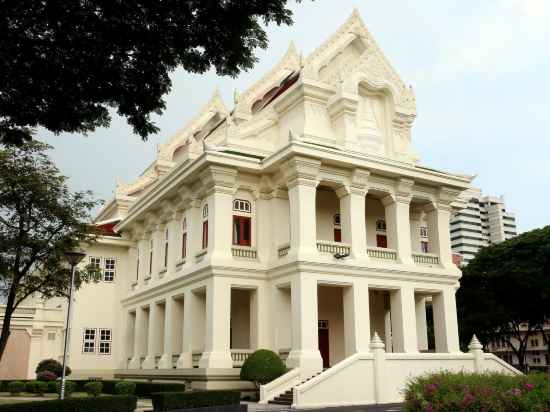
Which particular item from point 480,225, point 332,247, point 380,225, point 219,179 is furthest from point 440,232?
point 480,225

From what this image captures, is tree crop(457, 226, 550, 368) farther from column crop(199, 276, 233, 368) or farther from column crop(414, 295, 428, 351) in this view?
column crop(199, 276, 233, 368)

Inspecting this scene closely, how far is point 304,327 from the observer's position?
20406mm

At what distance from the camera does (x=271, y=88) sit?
31.6 m

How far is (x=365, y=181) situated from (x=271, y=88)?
1052 cm

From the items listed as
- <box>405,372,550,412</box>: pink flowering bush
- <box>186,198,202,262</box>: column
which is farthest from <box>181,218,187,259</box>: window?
<box>405,372,550,412</box>: pink flowering bush

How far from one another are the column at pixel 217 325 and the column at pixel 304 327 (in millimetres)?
2498

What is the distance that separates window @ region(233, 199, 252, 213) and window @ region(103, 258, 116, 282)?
13.1 meters

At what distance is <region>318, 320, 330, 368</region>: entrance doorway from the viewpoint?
24.6 meters

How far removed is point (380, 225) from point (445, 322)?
205 inches

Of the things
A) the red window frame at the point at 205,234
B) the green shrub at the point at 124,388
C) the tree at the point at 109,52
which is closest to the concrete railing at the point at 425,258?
the red window frame at the point at 205,234

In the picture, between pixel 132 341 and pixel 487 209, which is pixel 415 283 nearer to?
pixel 132 341

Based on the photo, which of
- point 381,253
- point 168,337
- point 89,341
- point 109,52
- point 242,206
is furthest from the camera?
point 89,341

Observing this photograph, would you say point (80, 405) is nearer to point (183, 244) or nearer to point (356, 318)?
point (356, 318)

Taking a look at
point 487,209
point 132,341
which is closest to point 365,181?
point 132,341
